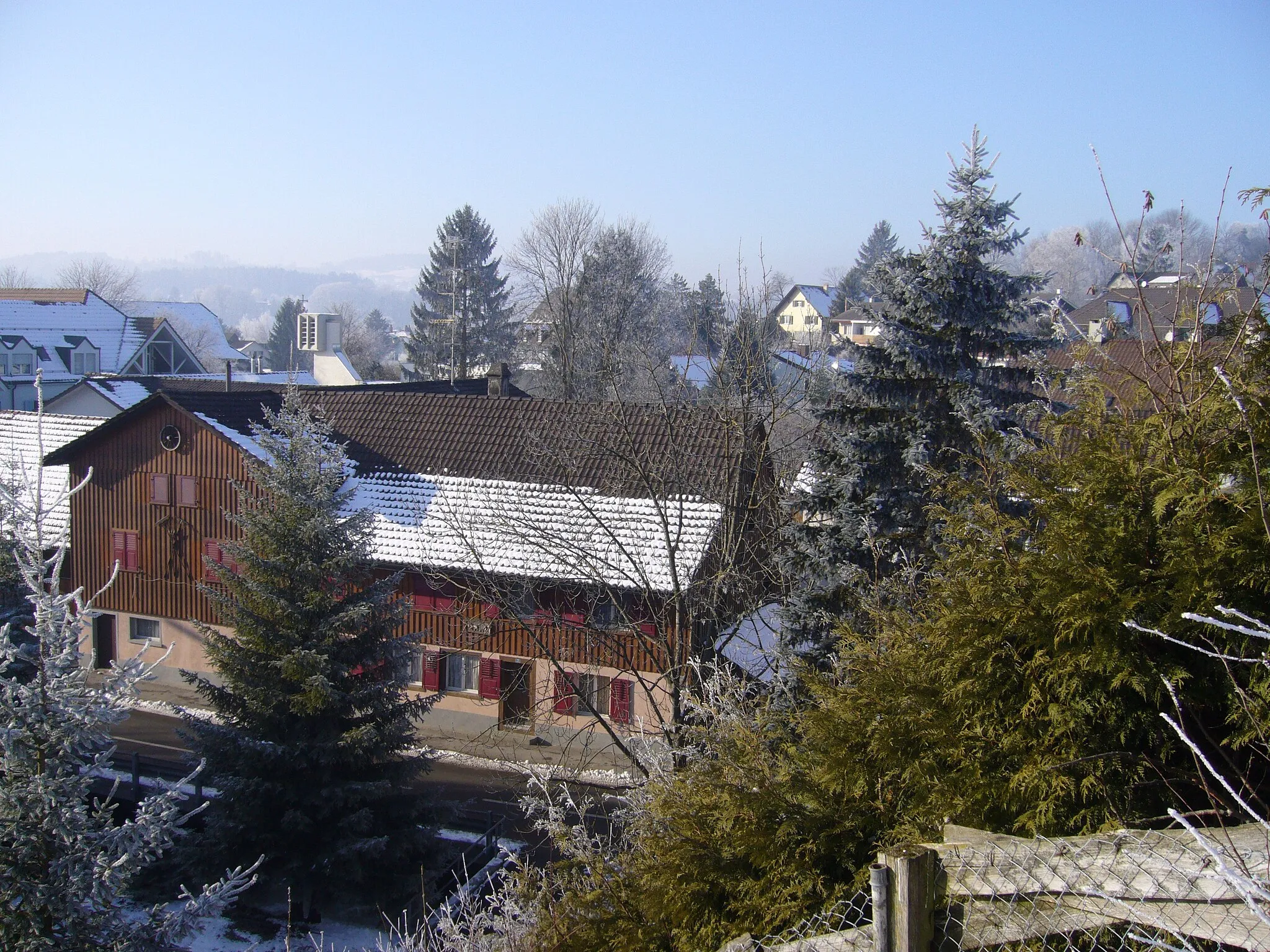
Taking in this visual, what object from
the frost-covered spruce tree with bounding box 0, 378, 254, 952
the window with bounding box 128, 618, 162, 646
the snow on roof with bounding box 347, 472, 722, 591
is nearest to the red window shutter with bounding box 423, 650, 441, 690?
the snow on roof with bounding box 347, 472, 722, 591

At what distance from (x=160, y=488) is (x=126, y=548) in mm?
1893

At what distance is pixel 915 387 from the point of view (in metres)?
13.4

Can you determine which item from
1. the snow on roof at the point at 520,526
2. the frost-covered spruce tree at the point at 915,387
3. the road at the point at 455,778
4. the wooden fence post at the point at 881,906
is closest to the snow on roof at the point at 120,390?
the road at the point at 455,778

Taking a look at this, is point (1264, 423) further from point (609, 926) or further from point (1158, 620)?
point (609, 926)

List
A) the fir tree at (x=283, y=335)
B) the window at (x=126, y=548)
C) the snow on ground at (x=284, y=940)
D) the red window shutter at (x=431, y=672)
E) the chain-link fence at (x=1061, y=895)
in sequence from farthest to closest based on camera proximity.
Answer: the fir tree at (x=283, y=335)
the window at (x=126, y=548)
the red window shutter at (x=431, y=672)
the snow on ground at (x=284, y=940)
the chain-link fence at (x=1061, y=895)

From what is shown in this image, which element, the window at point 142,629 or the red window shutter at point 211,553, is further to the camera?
the window at point 142,629

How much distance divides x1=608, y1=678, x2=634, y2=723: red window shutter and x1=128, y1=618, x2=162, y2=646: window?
11.7 m

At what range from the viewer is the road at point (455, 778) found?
1590cm

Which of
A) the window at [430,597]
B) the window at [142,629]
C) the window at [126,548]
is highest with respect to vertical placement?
the window at [126,548]

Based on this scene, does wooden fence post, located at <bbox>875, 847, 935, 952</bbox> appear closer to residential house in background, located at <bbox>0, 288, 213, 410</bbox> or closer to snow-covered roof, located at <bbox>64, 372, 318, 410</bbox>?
snow-covered roof, located at <bbox>64, 372, 318, 410</bbox>

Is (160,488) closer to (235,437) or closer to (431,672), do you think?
(235,437)

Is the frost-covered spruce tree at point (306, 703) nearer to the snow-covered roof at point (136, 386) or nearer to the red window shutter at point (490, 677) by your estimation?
the red window shutter at point (490, 677)

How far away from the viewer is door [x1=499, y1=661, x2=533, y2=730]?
1936 centimetres

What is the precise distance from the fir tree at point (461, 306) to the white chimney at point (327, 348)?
419 cm
